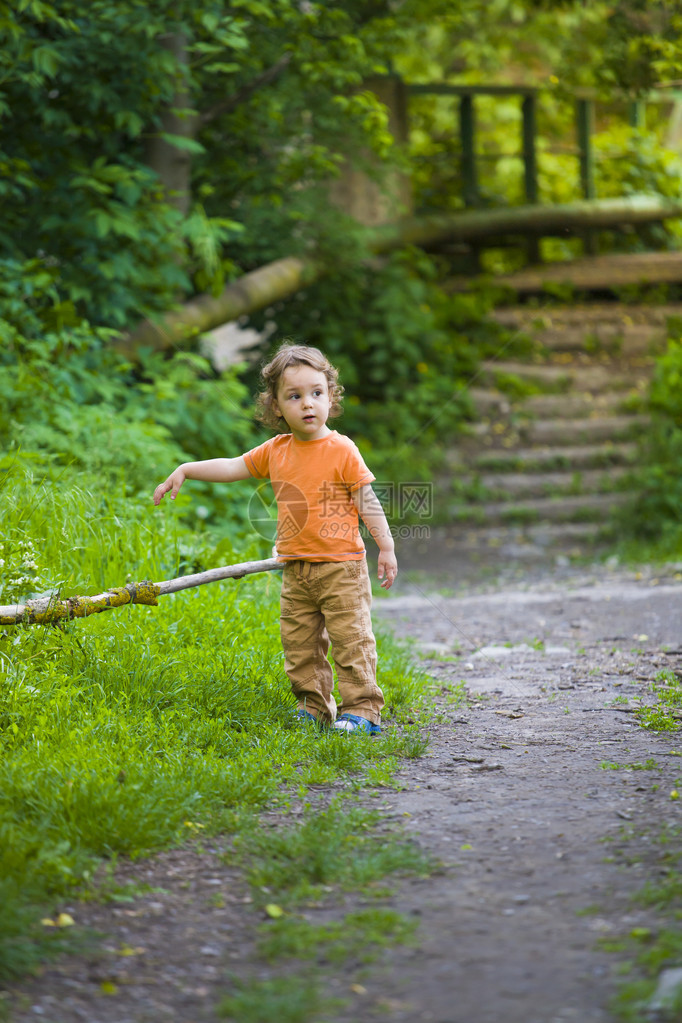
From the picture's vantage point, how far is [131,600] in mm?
3344

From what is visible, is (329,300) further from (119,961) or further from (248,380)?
(119,961)

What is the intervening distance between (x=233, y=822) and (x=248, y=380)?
19.9ft

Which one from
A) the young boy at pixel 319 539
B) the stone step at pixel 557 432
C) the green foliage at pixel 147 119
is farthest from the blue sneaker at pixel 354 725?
the stone step at pixel 557 432

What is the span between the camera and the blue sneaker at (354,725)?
335cm

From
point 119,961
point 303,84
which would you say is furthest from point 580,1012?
point 303,84

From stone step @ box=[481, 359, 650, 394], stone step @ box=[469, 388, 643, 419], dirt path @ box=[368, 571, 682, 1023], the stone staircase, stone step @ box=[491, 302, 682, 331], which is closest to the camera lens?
dirt path @ box=[368, 571, 682, 1023]

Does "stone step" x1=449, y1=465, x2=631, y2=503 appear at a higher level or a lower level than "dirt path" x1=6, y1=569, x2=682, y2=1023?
lower

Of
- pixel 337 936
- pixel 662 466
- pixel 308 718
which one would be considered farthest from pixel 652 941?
pixel 662 466

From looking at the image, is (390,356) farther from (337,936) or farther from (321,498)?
(337,936)

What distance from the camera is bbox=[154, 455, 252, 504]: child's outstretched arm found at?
341cm

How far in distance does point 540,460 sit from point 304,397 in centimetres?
551

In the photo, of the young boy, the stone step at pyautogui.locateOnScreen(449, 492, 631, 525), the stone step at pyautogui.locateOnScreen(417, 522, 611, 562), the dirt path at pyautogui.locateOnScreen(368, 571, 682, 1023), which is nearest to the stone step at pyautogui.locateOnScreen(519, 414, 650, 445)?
the stone step at pyautogui.locateOnScreen(449, 492, 631, 525)

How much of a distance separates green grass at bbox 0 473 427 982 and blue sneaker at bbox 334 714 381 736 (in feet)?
0.19

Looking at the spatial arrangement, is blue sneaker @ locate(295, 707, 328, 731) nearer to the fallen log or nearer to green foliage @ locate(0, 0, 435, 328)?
green foliage @ locate(0, 0, 435, 328)
